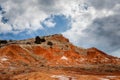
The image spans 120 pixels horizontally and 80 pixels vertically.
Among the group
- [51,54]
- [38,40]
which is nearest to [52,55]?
[51,54]

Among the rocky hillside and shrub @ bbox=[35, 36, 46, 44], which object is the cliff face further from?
shrub @ bbox=[35, 36, 46, 44]

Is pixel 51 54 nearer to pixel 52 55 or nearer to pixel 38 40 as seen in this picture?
pixel 52 55

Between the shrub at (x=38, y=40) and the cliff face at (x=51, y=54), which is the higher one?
the shrub at (x=38, y=40)

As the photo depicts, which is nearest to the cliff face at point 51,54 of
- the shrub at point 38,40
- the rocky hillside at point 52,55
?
the rocky hillside at point 52,55

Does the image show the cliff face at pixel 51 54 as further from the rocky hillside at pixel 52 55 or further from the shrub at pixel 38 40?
the shrub at pixel 38 40

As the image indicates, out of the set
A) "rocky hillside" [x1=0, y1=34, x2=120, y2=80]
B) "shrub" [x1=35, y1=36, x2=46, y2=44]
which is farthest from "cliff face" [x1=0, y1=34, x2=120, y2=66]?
"shrub" [x1=35, y1=36, x2=46, y2=44]

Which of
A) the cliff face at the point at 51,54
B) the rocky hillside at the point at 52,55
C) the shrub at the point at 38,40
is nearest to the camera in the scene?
the rocky hillside at the point at 52,55

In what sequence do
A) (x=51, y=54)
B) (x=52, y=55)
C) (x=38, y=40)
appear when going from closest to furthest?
(x=52, y=55)
(x=51, y=54)
(x=38, y=40)

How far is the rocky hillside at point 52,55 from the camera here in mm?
99194

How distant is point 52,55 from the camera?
11619cm

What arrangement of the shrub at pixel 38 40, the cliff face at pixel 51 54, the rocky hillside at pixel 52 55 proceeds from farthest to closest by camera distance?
the shrub at pixel 38 40 < the cliff face at pixel 51 54 < the rocky hillside at pixel 52 55

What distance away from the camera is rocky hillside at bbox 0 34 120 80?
99194 millimetres

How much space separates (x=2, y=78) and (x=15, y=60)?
37.1 meters

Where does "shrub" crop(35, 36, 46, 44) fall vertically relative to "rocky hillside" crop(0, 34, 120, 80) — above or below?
above
